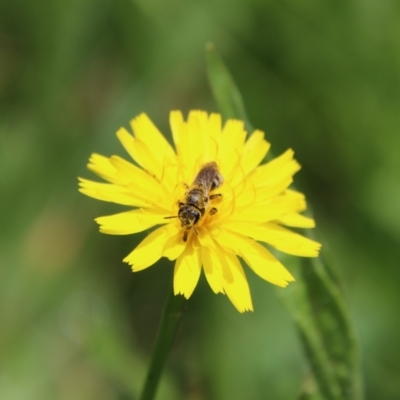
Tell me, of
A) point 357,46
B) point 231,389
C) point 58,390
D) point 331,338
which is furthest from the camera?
point 357,46

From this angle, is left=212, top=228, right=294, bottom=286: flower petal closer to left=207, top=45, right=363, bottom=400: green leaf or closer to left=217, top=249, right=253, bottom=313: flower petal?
left=217, top=249, right=253, bottom=313: flower petal

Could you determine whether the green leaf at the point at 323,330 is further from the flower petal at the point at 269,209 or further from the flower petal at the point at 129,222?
the flower petal at the point at 129,222

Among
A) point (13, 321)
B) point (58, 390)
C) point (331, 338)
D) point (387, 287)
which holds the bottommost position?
point (58, 390)

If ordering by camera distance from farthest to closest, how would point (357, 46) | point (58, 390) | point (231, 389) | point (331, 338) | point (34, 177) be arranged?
1. point (357, 46)
2. point (34, 177)
3. point (58, 390)
4. point (231, 389)
5. point (331, 338)

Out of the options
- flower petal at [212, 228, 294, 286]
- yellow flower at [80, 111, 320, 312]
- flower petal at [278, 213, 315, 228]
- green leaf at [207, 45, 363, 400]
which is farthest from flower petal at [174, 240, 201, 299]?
green leaf at [207, 45, 363, 400]

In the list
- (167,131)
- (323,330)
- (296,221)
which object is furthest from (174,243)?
(167,131)

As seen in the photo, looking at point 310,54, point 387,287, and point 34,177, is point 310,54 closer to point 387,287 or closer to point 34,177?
point 387,287

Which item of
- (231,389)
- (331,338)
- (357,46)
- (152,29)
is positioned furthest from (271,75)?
(331,338)
